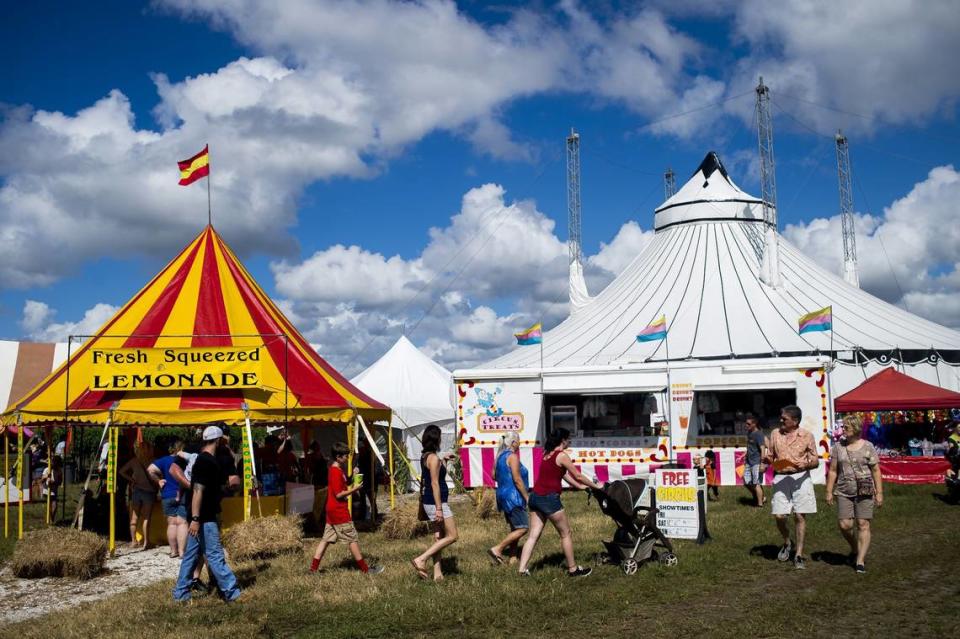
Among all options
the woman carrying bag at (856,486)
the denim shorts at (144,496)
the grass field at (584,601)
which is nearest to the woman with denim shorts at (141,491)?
the denim shorts at (144,496)

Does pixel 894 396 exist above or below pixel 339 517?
above

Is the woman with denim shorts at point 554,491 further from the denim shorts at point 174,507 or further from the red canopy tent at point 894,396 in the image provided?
the red canopy tent at point 894,396

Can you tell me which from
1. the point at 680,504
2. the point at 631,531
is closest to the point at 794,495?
the point at 631,531

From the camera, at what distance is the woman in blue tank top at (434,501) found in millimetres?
7023

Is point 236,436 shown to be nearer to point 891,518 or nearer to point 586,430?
point 586,430

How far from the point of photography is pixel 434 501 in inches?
280

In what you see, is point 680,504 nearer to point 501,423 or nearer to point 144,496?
point 144,496

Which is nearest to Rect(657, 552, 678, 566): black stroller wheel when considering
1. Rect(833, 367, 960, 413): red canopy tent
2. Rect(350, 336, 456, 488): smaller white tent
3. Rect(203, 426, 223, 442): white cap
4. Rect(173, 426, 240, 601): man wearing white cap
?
Rect(173, 426, 240, 601): man wearing white cap

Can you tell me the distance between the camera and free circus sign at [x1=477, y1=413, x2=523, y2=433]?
16.7 metres

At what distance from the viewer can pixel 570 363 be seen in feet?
69.0

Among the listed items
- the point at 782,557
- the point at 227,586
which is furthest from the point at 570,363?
the point at 227,586

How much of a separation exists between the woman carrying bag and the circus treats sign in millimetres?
6879

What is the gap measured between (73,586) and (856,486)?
7004mm

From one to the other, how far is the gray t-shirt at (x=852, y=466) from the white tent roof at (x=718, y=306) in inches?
497
